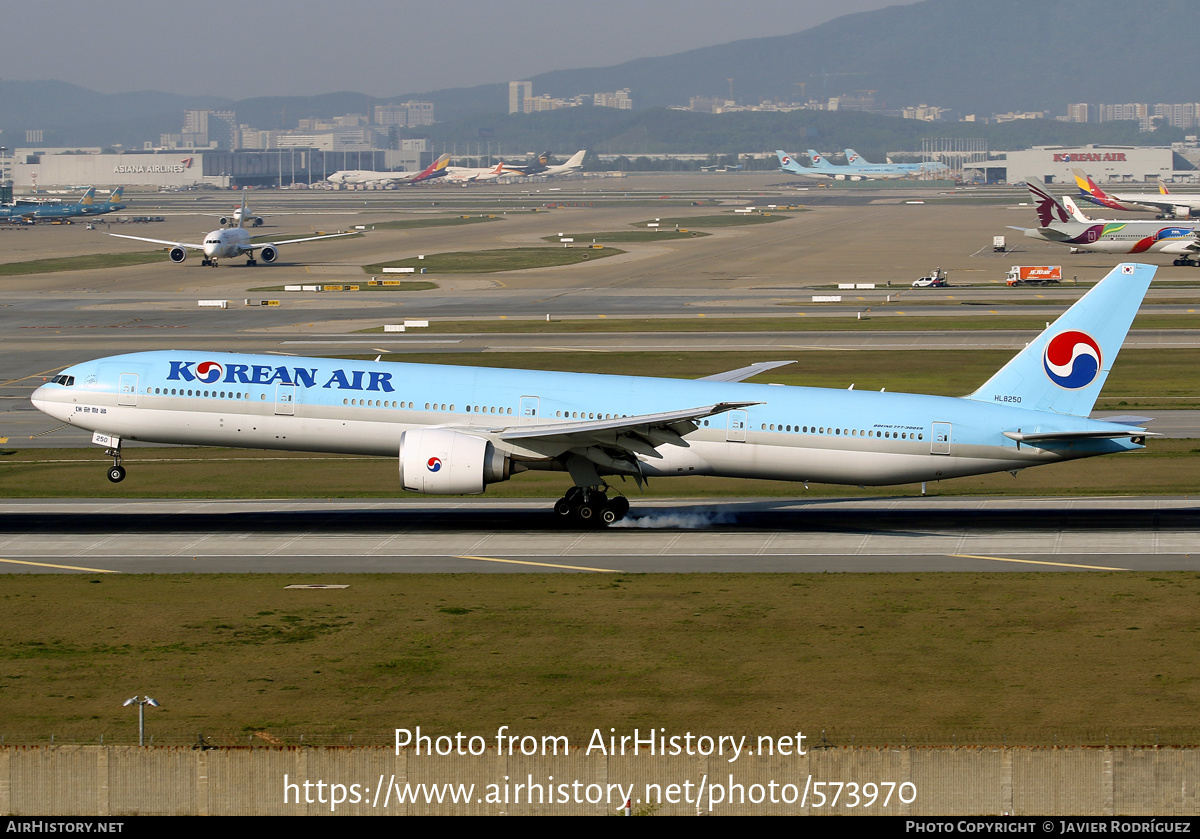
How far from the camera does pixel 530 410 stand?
4488 centimetres

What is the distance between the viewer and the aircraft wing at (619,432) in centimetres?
4209

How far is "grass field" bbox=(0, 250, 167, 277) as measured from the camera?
522ft

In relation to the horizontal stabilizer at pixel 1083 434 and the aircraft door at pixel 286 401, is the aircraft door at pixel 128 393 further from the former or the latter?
the horizontal stabilizer at pixel 1083 434

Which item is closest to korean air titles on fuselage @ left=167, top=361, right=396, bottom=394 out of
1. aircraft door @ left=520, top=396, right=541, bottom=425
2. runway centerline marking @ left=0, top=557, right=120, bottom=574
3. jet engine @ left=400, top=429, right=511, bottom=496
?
jet engine @ left=400, top=429, right=511, bottom=496

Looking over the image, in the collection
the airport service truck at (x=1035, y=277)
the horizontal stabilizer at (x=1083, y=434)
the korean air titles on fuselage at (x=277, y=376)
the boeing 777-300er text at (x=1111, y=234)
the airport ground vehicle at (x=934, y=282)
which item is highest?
the boeing 777-300er text at (x=1111, y=234)

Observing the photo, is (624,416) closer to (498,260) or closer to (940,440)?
(940,440)

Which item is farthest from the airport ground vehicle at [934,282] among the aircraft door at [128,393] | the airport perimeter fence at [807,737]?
the airport perimeter fence at [807,737]

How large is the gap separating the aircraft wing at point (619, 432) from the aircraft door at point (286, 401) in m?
7.23

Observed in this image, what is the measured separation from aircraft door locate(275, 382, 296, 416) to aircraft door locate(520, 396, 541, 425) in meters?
7.88

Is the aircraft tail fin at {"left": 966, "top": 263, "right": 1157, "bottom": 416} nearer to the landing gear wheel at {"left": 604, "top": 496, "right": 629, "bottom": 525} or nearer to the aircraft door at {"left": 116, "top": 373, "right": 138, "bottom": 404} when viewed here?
the landing gear wheel at {"left": 604, "top": 496, "right": 629, "bottom": 525}

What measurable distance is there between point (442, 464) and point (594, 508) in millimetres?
6232

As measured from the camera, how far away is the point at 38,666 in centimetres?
3008

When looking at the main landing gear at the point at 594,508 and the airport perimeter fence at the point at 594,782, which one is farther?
the main landing gear at the point at 594,508

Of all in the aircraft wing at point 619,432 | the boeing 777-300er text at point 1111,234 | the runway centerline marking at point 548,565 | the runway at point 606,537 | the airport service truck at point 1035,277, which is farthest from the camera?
the boeing 777-300er text at point 1111,234
